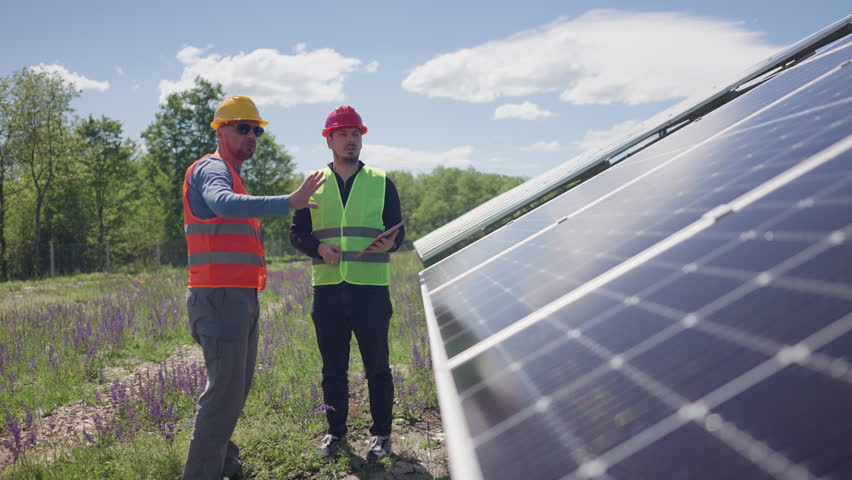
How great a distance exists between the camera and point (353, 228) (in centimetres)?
443

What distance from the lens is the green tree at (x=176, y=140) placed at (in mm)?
44938

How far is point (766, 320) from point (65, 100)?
150 ft

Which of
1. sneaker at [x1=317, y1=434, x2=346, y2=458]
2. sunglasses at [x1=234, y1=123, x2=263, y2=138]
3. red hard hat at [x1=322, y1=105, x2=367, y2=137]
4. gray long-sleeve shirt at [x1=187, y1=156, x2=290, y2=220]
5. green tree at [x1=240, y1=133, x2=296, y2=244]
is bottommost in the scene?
sneaker at [x1=317, y1=434, x2=346, y2=458]

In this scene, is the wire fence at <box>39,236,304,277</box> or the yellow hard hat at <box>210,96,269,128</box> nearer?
the yellow hard hat at <box>210,96,269,128</box>

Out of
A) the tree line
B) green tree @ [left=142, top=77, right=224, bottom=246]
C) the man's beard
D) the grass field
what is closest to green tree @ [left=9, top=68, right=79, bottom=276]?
the tree line

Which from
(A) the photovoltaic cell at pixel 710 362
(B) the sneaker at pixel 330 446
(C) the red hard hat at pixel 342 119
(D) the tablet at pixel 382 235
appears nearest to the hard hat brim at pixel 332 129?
(C) the red hard hat at pixel 342 119

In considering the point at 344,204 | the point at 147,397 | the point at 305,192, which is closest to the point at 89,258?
the point at 147,397

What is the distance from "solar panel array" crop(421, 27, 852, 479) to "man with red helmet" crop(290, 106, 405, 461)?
205 centimetres

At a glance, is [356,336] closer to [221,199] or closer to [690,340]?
[221,199]

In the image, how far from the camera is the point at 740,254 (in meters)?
1.33

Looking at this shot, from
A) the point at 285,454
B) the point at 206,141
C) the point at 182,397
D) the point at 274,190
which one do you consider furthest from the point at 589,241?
the point at 274,190

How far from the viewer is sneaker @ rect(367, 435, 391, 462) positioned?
429 centimetres

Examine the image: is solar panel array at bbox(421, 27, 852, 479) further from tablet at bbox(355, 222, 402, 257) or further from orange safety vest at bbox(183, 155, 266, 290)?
orange safety vest at bbox(183, 155, 266, 290)

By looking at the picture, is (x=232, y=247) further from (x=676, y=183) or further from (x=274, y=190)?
(x=274, y=190)
